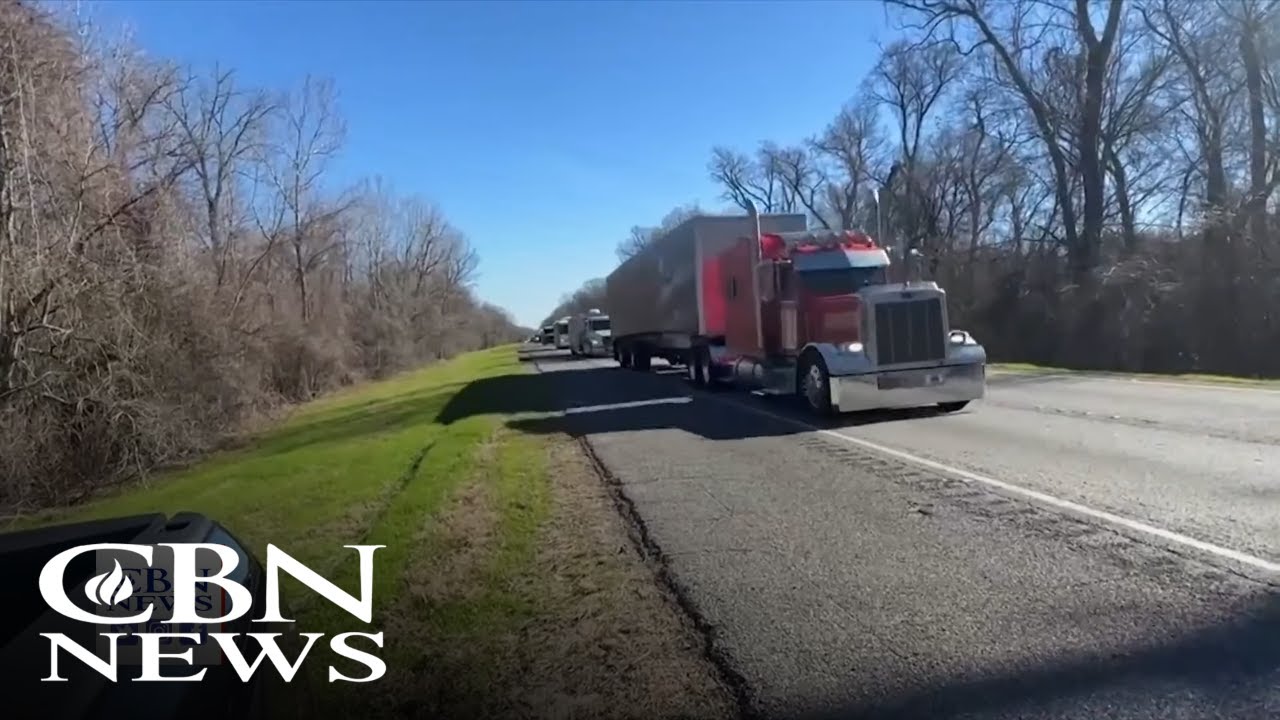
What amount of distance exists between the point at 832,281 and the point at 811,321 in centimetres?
90

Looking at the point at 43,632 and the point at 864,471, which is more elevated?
the point at 43,632

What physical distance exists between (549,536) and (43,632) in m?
6.21

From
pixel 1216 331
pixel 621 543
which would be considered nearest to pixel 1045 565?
pixel 621 543

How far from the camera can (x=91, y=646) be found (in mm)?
2439

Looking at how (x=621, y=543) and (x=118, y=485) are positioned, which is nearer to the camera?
(x=621, y=543)

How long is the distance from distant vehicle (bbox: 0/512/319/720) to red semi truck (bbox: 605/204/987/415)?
13108 millimetres

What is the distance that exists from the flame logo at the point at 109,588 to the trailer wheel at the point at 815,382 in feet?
44.9

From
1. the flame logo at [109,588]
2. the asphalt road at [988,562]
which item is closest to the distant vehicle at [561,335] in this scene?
the asphalt road at [988,562]

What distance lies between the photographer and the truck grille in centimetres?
1573

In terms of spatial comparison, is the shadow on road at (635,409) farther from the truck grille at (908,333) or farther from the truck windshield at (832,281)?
the truck windshield at (832,281)

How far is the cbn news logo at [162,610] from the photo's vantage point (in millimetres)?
2461

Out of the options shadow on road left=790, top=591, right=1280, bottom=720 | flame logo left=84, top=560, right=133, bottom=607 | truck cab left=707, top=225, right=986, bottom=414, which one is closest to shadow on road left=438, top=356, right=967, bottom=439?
truck cab left=707, top=225, right=986, bottom=414

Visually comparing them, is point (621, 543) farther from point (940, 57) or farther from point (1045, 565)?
point (940, 57)

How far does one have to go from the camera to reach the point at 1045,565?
21.1 feet
